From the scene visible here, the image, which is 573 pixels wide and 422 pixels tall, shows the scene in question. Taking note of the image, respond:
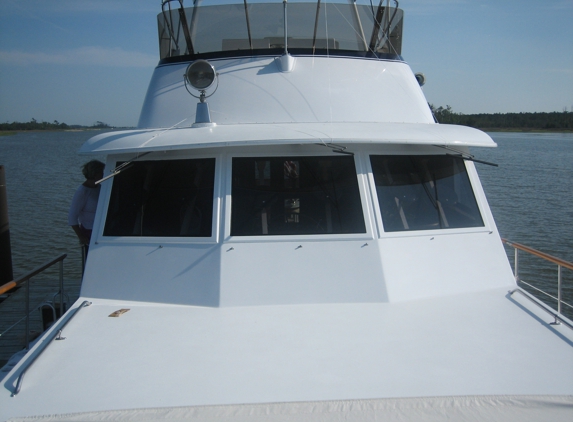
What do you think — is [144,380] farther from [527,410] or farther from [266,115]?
[266,115]

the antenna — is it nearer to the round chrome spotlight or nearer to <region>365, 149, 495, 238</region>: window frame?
the round chrome spotlight

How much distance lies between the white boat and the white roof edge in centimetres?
2

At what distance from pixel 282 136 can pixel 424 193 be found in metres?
1.31

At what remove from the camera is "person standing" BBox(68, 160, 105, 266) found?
5.13 m

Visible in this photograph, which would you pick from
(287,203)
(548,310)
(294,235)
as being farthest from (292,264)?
(548,310)

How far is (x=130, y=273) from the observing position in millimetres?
4004

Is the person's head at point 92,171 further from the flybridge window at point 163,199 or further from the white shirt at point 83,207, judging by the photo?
the flybridge window at point 163,199

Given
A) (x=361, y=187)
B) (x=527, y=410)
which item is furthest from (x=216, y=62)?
(x=527, y=410)

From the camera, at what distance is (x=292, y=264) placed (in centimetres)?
389

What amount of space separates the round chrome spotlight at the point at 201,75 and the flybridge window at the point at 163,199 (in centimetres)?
75

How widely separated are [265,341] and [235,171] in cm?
140

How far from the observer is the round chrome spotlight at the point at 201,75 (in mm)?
4445

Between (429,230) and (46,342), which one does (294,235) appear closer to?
(429,230)

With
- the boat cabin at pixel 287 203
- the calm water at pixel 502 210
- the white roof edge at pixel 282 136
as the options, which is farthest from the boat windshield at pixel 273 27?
the calm water at pixel 502 210
